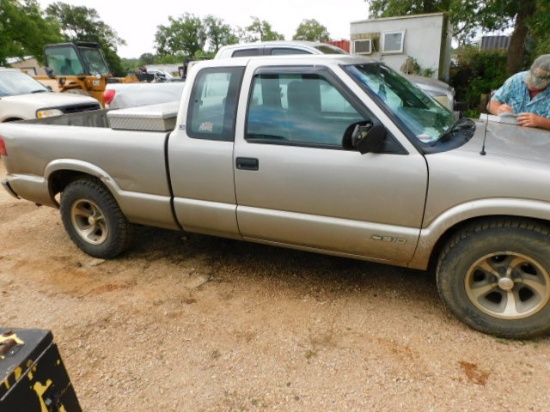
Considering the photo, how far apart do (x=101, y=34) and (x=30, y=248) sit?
73.7 meters

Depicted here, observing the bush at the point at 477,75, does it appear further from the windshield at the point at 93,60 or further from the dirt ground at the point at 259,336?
the windshield at the point at 93,60

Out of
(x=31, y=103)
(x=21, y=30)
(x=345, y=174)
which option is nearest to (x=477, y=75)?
(x=31, y=103)

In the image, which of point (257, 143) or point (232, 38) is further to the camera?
point (232, 38)

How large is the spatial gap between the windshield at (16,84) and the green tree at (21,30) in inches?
724

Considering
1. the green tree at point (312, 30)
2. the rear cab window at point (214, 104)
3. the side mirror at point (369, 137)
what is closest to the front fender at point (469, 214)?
the side mirror at point (369, 137)

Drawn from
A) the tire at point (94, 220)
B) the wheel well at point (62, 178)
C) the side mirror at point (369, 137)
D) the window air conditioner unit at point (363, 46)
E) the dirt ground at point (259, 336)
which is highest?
the window air conditioner unit at point (363, 46)

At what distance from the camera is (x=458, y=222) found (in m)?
2.55

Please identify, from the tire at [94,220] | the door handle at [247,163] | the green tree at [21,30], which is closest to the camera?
the door handle at [247,163]

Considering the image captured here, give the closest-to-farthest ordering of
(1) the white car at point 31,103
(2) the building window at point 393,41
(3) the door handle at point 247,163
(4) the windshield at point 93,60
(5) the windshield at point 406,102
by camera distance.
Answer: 1. (5) the windshield at point 406,102
2. (3) the door handle at point 247,163
3. (1) the white car at point 31,103
4. (2) the building window at point 393,41
5. (4) the windshield at point 93,60

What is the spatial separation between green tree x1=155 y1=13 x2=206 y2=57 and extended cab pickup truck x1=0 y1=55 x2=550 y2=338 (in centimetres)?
7785

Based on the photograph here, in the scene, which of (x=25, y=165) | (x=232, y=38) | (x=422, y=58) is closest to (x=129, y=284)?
(x=25, y=165)

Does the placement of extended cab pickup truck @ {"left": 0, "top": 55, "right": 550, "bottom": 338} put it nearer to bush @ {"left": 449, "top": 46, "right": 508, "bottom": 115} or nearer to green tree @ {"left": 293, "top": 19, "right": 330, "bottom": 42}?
bush @ {"left": 449, "top": 46, "right": 508, "bottom": 115}

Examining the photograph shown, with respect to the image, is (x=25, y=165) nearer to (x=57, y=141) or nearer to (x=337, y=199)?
(x=57, y=141)

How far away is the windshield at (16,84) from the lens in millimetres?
8539
